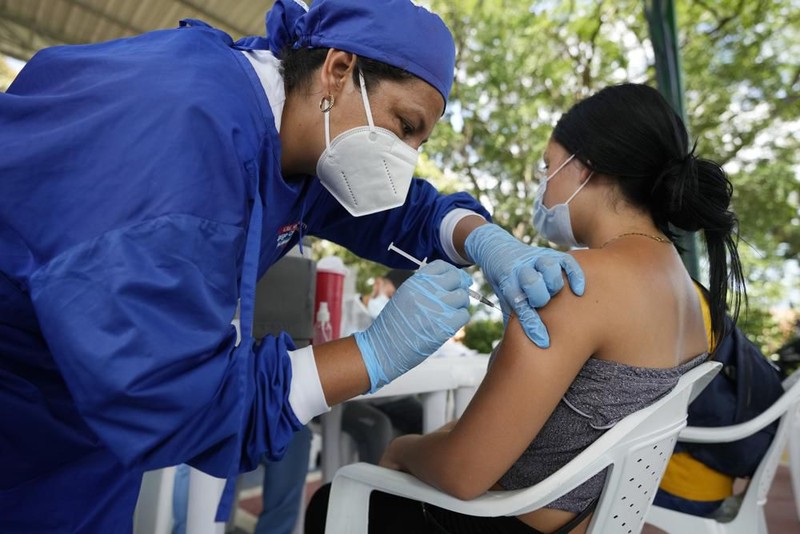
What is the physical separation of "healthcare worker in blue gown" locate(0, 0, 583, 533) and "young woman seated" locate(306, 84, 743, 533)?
82 millimetres

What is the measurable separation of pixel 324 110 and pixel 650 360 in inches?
28.6

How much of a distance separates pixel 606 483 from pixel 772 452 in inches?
34.6

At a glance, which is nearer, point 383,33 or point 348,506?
point 383,33

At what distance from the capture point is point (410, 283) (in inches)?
36.6

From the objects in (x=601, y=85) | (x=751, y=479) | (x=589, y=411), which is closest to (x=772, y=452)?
(x=751, y=479)

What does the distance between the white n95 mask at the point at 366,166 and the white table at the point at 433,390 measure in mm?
526

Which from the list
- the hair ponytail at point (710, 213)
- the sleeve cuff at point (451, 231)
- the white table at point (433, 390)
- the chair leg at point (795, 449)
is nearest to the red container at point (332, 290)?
the white table at point (433, 390)

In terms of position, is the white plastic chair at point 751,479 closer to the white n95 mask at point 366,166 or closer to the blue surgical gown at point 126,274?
the white n95 mask at point 366,166

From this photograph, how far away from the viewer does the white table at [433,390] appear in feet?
5.19

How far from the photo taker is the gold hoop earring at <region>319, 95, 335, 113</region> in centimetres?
101

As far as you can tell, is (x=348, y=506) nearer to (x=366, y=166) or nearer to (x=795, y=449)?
(x=366, y=166)

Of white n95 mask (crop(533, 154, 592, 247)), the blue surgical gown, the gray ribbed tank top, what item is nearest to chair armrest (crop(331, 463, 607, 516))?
the gray ribbed tank top

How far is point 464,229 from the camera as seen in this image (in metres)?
1.31

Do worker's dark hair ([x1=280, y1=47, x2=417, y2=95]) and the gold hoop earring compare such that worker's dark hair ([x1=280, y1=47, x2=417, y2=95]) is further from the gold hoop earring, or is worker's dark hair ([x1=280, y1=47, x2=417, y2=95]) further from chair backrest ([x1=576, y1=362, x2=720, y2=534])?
chair backrest ([x1=576, y1=362, x2=720, y2=534])
